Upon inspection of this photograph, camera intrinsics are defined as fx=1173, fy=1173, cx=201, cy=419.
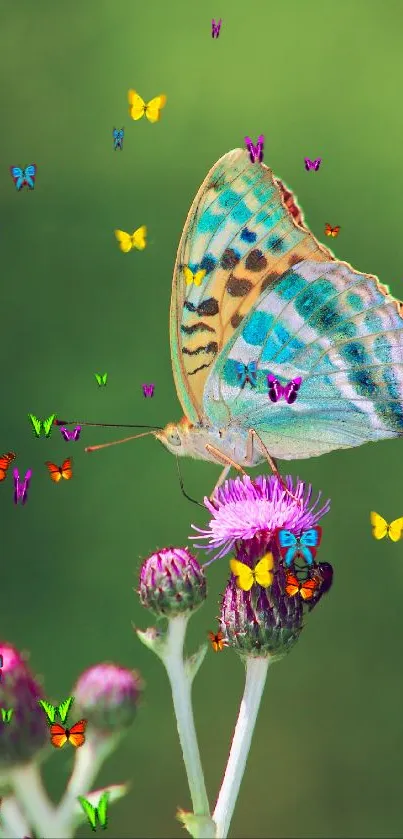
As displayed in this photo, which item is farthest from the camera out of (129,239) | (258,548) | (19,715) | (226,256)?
(226,256)

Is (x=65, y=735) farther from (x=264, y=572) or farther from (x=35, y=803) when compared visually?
(x=264, y=572)

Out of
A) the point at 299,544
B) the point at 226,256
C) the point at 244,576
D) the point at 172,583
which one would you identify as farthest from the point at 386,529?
the point at 226,256

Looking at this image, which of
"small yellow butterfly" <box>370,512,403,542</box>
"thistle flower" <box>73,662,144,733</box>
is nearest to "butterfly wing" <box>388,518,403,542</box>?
"small yellow butterfly" <box>370,512,403,542</box>

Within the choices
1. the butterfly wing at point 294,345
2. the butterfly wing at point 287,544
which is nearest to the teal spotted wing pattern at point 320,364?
the butterfly wing at point 294,345

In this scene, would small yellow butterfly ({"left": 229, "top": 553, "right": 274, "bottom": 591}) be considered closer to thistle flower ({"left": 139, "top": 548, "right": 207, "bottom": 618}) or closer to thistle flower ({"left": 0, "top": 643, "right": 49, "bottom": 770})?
thistle flower ({"left": 139, "top": 548, "right": 207, "bottom": 618})

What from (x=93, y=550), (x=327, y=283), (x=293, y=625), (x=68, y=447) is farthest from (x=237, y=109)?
(x=293, y=625)

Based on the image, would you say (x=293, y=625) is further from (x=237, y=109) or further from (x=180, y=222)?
(x=237, y=109)
